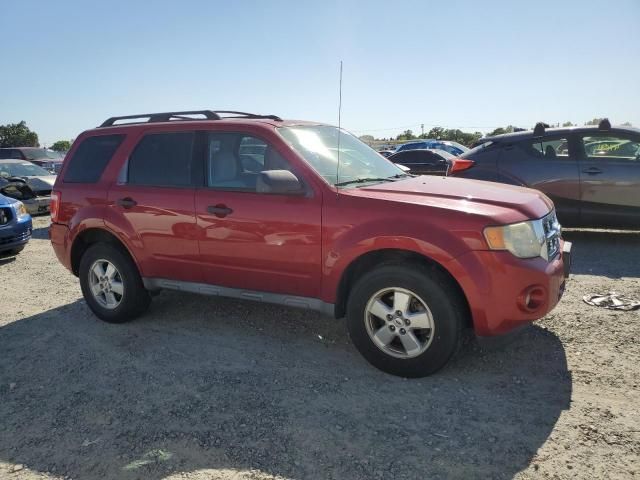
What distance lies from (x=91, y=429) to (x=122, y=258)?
6.28 feet

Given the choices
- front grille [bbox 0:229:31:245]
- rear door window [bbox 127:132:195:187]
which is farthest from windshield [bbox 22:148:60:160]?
rear door window [bbox 127:132:195:187]

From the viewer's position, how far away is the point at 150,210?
14.3ft

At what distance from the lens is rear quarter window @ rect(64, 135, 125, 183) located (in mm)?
4758

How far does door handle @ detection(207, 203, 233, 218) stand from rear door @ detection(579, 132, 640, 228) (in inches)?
207

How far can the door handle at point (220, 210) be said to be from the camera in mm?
3992

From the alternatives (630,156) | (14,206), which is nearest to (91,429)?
(14,206)

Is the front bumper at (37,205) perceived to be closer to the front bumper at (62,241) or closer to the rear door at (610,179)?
the front bumper at (62,241)

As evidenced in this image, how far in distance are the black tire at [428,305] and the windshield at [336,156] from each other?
0.83 metres

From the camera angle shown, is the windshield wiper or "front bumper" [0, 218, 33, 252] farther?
"front bumper" [0, 218, 33, 252]

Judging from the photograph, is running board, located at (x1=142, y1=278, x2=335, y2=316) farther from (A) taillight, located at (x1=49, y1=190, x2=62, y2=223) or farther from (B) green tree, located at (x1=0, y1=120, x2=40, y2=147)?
(B) green tree, located at (x1=0, y1=120, x2=40, y2=147)

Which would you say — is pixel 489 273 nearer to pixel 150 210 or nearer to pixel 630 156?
pixel 150 210

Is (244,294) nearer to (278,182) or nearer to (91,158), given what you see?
(278,182)

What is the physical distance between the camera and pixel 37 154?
Answer: 18359 mm

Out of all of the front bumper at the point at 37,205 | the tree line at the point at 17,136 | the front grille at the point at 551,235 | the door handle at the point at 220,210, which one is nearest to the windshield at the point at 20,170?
the front bumper at the point at 37,205
